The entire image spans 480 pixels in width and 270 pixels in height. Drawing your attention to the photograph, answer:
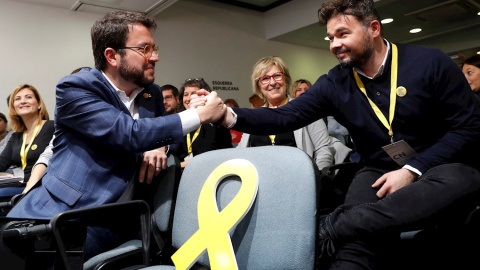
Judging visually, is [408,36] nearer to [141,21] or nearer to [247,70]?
[247,70]

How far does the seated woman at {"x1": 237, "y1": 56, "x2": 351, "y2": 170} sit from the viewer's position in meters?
2.55

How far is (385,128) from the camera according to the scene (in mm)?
1602

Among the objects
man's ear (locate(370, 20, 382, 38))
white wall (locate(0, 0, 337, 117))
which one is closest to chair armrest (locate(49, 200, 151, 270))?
man's ear (locate(370, 20, 382, 38))

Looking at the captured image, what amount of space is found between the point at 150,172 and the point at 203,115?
34 centimetres

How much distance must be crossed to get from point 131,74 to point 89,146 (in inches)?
14.7

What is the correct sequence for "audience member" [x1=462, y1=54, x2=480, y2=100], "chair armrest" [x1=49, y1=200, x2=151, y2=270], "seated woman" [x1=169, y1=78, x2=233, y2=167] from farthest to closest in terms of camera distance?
"seated woman" [x1=169, y1=78, x2=233, y2=167] < "audience member" [x1=462, y1=54, x2=480, y2=100] < "chair armrest" [x1=49, y1=200, x2=151, y2=270]

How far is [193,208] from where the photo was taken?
4.31ft

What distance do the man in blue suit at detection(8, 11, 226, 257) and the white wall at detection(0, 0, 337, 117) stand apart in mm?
4096

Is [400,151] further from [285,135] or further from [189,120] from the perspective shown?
[285,135]

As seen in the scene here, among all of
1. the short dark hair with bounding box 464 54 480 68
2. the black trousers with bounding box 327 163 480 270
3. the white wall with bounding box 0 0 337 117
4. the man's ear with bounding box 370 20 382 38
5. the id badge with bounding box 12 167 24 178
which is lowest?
the black trousers with bounding box 327 163 480 270

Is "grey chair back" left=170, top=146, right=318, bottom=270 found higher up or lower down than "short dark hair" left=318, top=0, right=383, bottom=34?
lower down

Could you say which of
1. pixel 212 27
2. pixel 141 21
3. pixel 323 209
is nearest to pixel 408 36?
pixel 212 27

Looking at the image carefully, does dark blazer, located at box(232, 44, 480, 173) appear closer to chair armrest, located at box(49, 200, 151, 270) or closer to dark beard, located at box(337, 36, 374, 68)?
dark beard, located at box(337, 36, 374, 68)

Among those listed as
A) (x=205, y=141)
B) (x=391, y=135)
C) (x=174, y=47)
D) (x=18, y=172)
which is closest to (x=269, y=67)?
(x=205, y=141)
